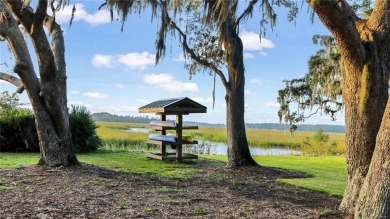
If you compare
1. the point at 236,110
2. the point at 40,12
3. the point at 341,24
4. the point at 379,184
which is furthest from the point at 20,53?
the point at 379,184

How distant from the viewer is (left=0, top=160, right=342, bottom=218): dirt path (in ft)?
14.4

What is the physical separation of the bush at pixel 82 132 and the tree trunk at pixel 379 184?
35.4 feet

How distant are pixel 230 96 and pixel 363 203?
5644 millimetres

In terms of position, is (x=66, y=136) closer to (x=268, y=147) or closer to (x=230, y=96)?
(x=230, y=96)

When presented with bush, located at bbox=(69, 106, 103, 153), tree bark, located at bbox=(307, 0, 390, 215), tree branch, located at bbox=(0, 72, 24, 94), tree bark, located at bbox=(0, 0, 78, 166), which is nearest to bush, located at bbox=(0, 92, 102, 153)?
bush, located at bbox=(69, 106, 103, 153)

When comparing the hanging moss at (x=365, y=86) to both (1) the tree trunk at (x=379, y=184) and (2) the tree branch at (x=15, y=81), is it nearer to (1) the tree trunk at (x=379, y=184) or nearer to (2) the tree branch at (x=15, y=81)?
(1) the tree trunk at (x=379, y=184)

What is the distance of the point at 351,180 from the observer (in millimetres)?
4609

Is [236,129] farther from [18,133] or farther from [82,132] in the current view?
[18,133]

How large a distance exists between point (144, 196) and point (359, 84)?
2953mm

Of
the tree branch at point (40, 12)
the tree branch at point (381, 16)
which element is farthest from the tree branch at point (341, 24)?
the tree branch at point (40, 12)

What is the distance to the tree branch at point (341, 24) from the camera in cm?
423

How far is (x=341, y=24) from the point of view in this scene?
4.24m

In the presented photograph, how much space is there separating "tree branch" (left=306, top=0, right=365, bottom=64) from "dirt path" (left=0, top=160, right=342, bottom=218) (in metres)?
1.80

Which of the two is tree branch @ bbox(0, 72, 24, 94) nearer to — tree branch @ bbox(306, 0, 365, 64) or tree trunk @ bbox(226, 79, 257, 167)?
tree trunk @ bbox(226, 79, 257, 167)
